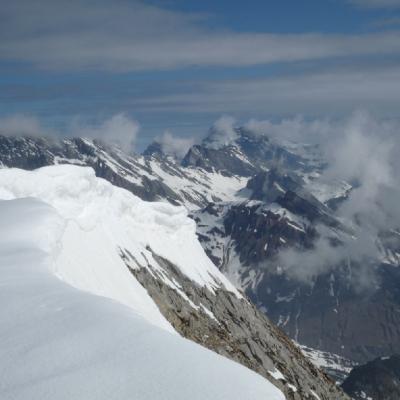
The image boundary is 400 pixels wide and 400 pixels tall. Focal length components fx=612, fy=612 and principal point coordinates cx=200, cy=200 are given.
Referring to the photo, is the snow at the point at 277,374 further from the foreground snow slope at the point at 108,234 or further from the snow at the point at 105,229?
the snow at the point at 105,229

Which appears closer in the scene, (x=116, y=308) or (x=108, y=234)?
(x=116, y=308)

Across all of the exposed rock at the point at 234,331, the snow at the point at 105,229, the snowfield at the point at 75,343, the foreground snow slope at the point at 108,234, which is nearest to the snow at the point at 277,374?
the exposed rock at the point at 234,331

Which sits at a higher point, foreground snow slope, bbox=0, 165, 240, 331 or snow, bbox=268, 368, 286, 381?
foreground snow slope, bbox=0, 165, 240, 331

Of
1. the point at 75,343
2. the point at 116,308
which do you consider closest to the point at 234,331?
the point at 116,308

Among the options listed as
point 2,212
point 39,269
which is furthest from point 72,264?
point 39,269

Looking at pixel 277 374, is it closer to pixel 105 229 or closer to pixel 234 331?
pixel 234 331

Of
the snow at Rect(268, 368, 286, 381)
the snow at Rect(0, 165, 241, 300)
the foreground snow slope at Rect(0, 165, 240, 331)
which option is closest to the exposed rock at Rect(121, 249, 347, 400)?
the snow at Rect(268, 368, 286, 381)

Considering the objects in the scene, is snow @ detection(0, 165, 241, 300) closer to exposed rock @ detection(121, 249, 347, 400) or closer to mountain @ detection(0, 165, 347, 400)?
mountain @ detection(0, 165, 347, 400)

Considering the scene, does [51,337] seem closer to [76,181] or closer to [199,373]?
[199,373]
